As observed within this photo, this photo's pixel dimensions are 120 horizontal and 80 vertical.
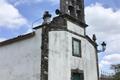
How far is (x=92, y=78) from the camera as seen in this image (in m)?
21.0

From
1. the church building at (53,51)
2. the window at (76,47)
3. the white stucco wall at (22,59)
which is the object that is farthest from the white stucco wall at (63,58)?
the white stucco wall at (22,59)

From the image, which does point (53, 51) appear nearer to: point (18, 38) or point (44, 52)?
point (44, 52)

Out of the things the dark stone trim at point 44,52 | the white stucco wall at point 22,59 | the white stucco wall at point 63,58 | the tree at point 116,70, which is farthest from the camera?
the tree at point 116,70

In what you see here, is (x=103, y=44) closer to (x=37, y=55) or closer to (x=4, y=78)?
(x=37, y=55)

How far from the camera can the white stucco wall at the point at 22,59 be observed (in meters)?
16.9

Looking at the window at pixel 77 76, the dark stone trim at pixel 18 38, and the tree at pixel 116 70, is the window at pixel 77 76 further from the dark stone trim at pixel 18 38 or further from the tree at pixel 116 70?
the tree at pixel 116 70

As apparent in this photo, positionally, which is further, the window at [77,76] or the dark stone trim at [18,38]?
the window at [77,76]

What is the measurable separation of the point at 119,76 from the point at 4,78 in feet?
52.3

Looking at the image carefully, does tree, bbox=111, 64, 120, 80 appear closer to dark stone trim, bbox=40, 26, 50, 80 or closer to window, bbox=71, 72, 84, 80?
window, bbox=71, 72, 84, 80

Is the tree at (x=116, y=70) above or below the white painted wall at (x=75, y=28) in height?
below

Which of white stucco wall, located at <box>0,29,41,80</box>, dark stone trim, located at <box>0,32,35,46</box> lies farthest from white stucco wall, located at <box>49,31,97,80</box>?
dark stone trim, located at <box>0,32,35,46</box>

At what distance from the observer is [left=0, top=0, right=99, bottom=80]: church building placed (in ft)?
55.5

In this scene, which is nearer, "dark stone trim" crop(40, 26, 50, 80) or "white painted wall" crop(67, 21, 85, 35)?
"dark stone trim" crop(40, 26, 50, 80)

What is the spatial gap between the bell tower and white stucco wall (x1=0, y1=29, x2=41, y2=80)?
3.13 m
